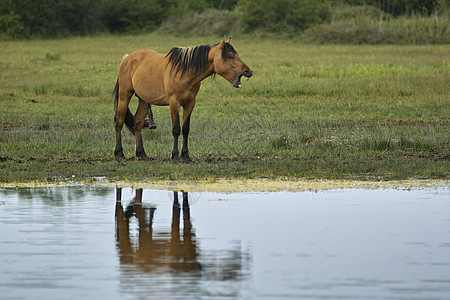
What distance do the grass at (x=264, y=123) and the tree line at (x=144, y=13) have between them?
54.1ft

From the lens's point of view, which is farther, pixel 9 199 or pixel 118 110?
pixel 118 110

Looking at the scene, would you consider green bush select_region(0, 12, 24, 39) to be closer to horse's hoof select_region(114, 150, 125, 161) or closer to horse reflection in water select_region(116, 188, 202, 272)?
horse's hoof select_region(114, 150, 125, 161)

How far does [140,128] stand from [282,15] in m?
36.2

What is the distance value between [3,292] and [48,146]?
8017mm

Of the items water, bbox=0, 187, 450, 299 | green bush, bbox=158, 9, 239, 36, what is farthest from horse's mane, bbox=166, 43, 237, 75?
green bush, bbox=158, 9, 239, 36

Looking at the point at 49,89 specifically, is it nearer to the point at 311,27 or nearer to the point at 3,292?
the point at 3,292

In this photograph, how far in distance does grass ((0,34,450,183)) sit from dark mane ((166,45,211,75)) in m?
1.32

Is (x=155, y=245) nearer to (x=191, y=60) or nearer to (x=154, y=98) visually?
(x=191, y=60)

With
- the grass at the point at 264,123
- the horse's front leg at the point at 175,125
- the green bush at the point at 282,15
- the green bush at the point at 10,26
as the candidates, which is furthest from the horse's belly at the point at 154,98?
the green bush at the point at 10,26

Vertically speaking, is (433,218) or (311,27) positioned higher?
(311,27)

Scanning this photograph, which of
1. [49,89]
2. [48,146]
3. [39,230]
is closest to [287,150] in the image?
[48,146]

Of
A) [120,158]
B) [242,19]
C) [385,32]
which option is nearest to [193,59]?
[120,158]

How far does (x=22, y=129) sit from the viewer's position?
16312 mm

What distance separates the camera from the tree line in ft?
157
